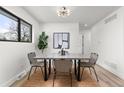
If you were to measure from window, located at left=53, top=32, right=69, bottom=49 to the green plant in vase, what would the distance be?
56cm

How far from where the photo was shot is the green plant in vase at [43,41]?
693 centimetres

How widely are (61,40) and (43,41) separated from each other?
1.15 meters

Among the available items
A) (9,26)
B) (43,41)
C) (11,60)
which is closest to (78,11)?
(9,26)

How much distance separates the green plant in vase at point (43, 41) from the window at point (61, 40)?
565 millimetres

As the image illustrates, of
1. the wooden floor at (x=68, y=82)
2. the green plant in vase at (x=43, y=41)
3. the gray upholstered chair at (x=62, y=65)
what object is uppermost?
the green plant in vase at (x=43, y=41)

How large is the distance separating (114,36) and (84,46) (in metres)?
6.32

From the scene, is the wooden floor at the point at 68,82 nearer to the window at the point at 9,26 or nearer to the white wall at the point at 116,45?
the white wall at the point at 116,45

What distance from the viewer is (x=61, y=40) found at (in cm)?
763

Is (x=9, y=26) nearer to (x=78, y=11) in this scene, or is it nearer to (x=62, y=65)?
(x=62, y=65)

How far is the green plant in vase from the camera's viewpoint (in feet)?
22.7

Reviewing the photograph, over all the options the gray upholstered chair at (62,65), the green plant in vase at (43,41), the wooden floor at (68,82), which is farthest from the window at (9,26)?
the green plant in vase at (43,41)

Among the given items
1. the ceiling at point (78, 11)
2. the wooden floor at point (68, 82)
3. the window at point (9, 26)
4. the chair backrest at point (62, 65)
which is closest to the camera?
the window at point (9, 26)

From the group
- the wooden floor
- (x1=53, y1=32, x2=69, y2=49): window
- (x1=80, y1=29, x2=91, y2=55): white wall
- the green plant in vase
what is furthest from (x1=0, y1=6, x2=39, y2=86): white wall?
(x1=80, y1=29, x2=91, y2=55): white wall
